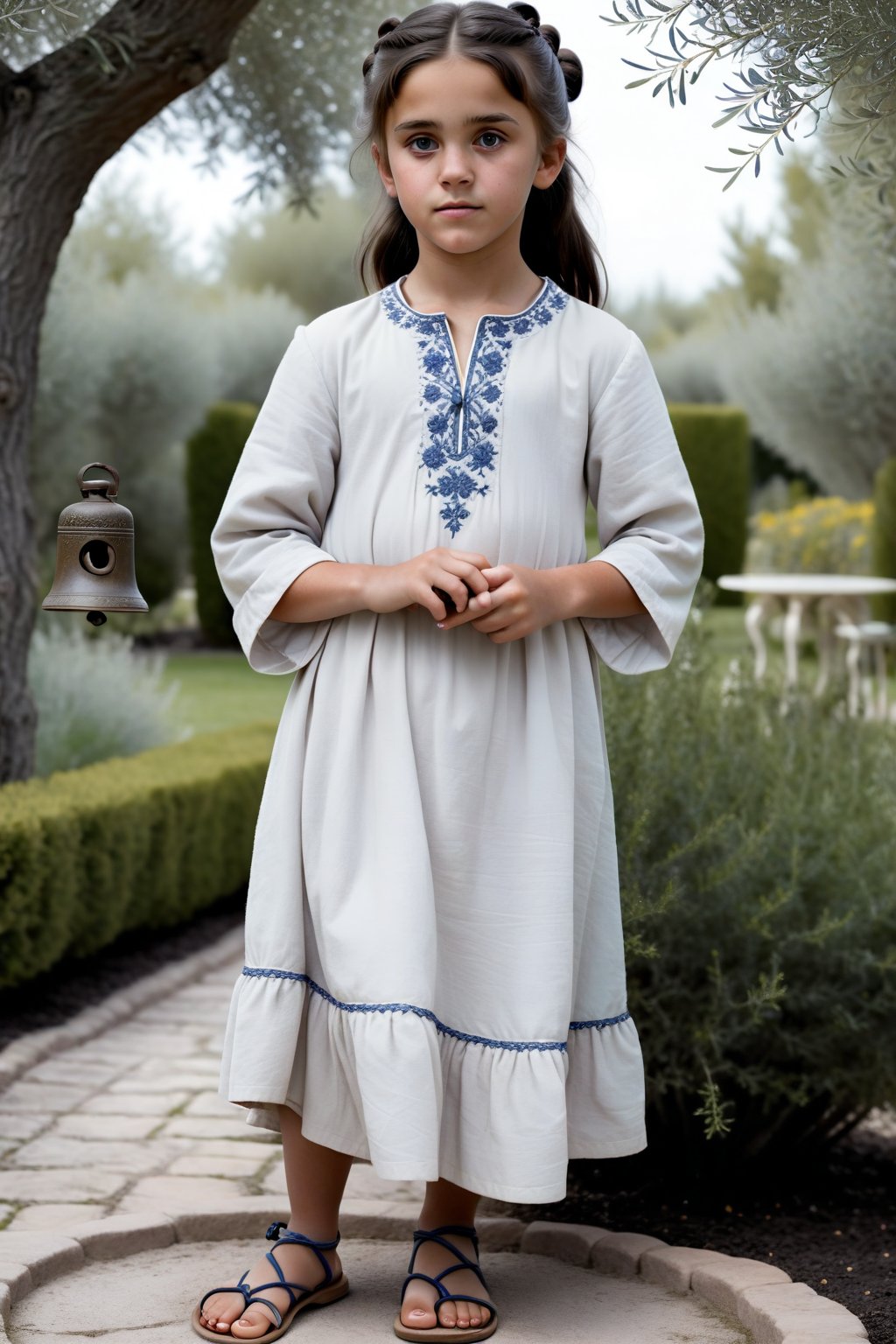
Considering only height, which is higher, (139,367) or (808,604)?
(139,367)

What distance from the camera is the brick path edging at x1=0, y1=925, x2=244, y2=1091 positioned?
13.1 ft

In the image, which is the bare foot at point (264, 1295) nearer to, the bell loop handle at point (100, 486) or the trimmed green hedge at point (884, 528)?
the bell loop handle at point (100, 486)

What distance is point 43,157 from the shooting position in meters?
4.29

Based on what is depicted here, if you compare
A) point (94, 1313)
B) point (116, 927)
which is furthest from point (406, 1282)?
point (116, 927)

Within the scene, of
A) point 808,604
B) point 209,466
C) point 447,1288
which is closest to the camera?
point 447,1288

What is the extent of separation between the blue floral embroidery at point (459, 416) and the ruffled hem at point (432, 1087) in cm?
75

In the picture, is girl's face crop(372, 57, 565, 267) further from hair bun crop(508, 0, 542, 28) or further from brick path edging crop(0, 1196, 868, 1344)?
brick path edging crop(0, 1196, 868, 1344)

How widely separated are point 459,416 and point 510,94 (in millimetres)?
476

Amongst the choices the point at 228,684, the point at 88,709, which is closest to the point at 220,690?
the point at 228,684

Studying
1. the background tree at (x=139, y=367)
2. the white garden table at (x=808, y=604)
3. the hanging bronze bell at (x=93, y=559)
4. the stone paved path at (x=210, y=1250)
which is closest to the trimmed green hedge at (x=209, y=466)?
the background tree at (x=139, y=367)

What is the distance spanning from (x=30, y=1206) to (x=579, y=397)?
1.92m

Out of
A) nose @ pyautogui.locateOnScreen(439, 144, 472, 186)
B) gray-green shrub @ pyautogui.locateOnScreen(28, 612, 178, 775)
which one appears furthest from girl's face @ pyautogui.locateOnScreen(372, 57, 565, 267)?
gray-green shrub @ pyautogui.locateOnScreen(28, 612, 178, 775)

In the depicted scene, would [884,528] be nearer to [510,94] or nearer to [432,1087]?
[510,94]

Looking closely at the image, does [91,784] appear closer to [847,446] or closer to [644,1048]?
[644,1048]
